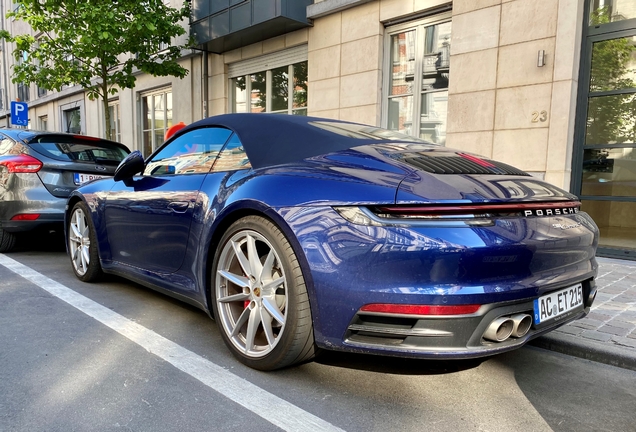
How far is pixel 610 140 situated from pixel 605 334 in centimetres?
408

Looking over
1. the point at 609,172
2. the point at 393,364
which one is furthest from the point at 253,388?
the point at 609,172

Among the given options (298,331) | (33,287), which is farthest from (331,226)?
(33,287)

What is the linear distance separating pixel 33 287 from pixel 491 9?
22.2 feet

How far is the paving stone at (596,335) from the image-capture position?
296 centimetres

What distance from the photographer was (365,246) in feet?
6.48

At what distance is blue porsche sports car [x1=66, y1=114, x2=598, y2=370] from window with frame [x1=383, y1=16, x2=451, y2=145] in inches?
209

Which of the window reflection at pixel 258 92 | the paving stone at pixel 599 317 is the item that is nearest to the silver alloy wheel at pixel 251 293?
the paving stone at pixel 599 317

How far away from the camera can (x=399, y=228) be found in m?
1.94

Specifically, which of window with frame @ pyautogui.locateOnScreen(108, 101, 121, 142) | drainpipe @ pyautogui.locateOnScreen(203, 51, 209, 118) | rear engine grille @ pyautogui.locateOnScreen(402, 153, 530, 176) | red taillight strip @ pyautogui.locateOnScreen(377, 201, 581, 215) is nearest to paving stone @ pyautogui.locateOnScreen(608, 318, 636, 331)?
rear engine grille @ pyautogui.locateOnScreen(402, 153, 530, 176)

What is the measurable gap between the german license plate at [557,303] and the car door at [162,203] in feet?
6.40

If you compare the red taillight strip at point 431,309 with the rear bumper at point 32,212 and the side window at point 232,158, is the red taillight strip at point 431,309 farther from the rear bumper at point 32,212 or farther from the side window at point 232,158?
the rear bumper at point 32,212

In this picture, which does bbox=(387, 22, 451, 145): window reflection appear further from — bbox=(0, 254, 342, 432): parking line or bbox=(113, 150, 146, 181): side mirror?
bbox=(0, 254, 342, 432): parking line

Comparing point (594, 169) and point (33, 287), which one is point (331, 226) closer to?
point (33, 287)

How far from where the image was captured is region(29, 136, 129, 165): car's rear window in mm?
5465
